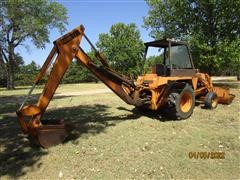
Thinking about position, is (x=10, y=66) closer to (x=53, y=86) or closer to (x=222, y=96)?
(x=222, y=96)

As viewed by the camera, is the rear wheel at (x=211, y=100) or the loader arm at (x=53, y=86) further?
the rear wheel at (x=211, y=100)

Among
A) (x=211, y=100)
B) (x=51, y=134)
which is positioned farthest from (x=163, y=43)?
(x=51, y=134)

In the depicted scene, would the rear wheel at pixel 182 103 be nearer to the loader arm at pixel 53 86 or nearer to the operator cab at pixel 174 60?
the operator cab at pixel 174 60

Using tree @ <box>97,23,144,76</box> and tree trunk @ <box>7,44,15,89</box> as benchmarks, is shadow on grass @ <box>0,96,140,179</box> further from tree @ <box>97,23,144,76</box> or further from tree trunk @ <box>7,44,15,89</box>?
tree @ <box>97,23,144,76</box>

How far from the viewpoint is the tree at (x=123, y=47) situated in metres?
49.2

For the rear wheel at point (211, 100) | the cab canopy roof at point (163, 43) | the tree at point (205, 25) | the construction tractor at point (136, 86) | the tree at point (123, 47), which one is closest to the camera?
the construction tractor at point (136, 86)

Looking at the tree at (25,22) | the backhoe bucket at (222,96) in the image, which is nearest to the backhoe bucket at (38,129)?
the backhoe bucket at (222,96)

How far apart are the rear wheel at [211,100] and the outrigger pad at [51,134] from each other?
18.7 ft

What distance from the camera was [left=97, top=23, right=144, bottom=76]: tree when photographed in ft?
161

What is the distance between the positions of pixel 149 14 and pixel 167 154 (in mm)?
17656

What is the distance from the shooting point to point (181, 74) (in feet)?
33.2

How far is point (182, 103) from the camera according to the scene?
981cm

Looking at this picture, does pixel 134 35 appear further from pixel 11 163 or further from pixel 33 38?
pixel 11 163

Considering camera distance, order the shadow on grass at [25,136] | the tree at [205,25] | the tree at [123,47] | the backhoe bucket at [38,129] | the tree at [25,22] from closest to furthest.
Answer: the shadow on grass at [25,136]
the backhoe bucket at [38,129]
the tree at [205,25]
the tree at [25,22]
the tree at [123,47]
